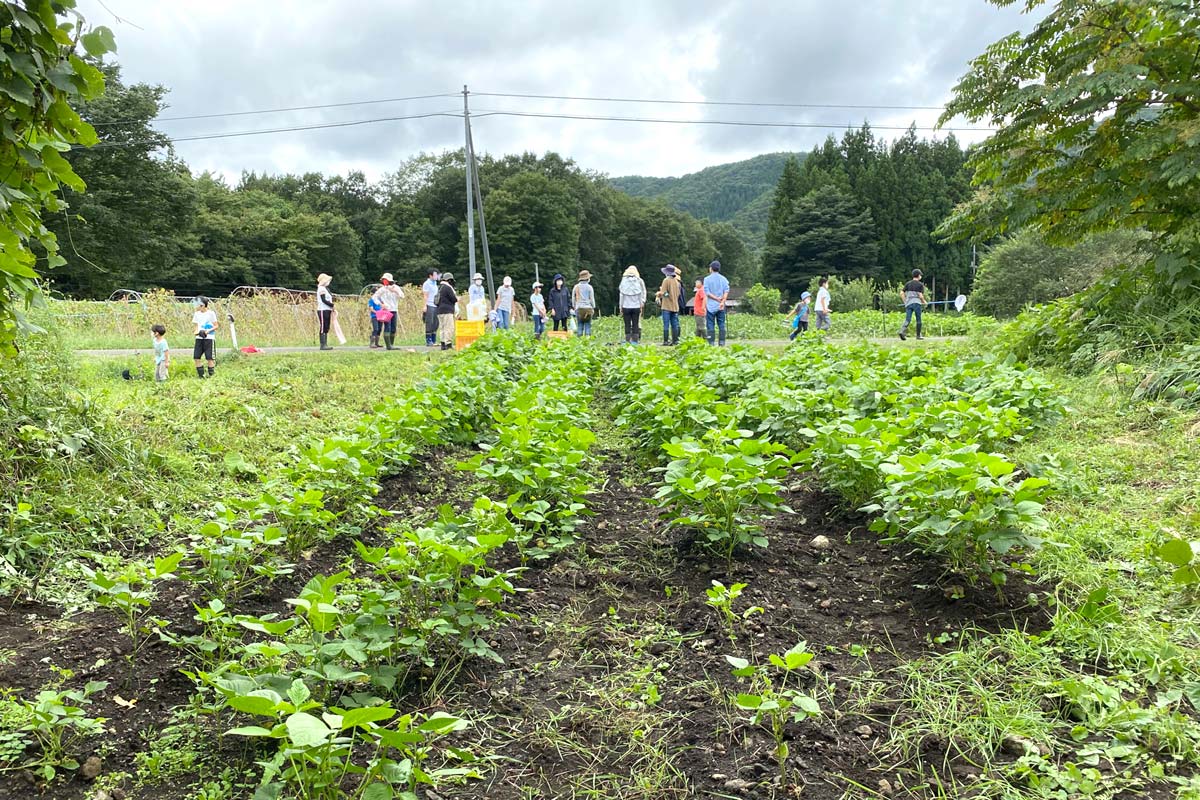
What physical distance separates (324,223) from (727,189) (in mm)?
89697

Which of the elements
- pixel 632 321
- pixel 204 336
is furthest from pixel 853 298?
pixel 204 336

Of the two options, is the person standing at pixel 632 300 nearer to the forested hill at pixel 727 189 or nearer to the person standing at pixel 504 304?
the person standing at pixel 504 304

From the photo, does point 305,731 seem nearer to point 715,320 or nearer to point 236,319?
point 715,320

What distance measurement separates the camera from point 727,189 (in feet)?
421

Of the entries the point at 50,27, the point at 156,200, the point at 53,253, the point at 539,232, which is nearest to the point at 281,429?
the point at 53,253

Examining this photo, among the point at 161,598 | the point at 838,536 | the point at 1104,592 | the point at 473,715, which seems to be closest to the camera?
the point at 473,715

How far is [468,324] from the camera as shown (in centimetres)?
1534

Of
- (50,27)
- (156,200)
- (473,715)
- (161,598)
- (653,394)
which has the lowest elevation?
(473,715)

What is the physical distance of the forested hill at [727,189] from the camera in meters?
121

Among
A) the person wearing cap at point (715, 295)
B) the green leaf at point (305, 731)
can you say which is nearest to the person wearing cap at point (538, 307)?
the person wearing cap at point (715, 295)

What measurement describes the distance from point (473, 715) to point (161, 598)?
1.67 m

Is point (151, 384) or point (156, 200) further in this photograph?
point (156, 200)

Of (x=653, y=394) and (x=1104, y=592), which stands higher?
(x=653, y=394)

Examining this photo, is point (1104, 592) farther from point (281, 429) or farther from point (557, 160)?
point (557, 160)
